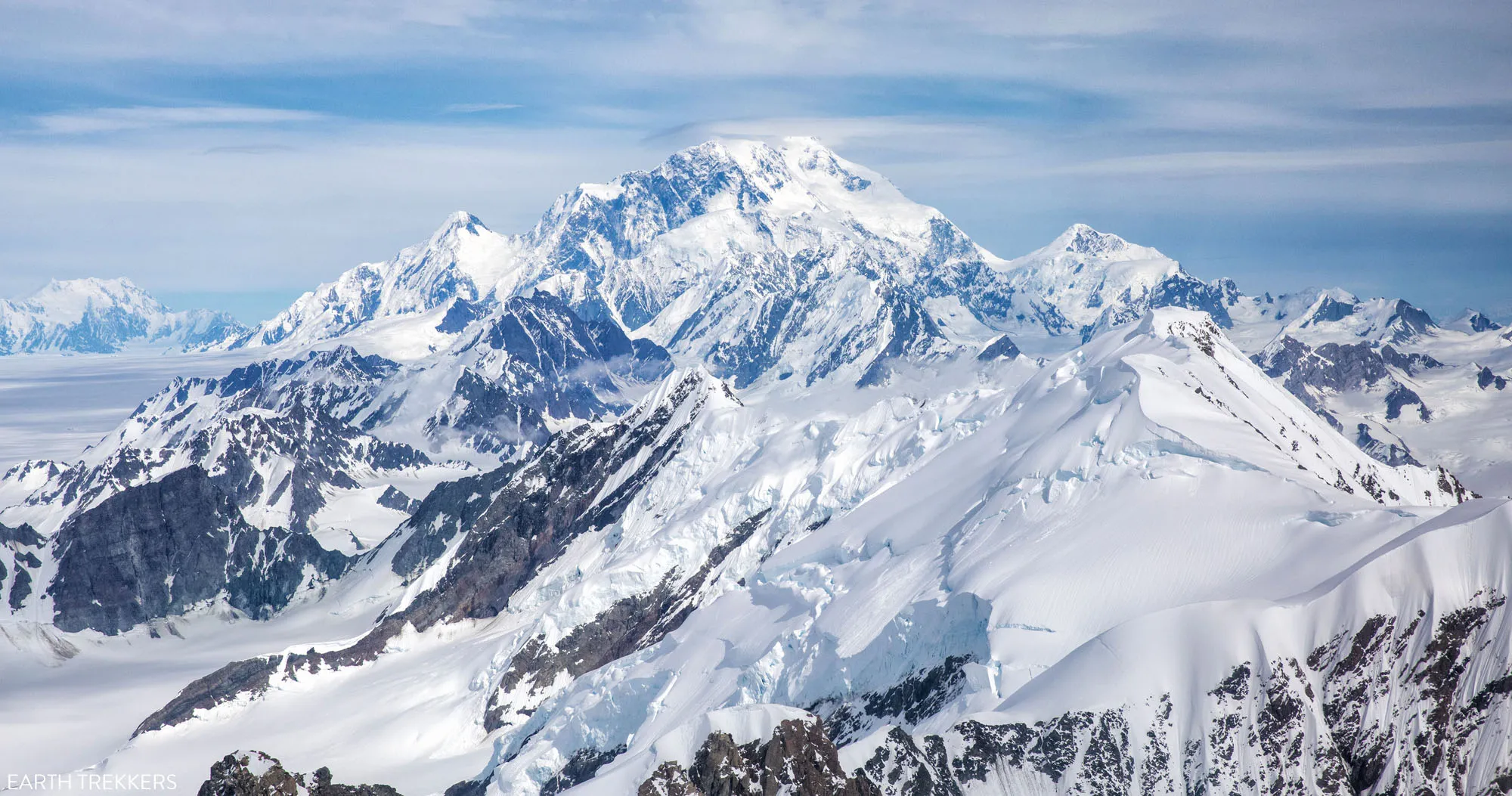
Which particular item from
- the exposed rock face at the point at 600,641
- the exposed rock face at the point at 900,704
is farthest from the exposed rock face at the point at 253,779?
the exposed rock face at the point at 600,641

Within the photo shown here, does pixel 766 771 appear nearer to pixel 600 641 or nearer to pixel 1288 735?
pixel 1288 735

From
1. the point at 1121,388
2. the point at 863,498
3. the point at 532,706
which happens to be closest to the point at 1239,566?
the point at 1121,388

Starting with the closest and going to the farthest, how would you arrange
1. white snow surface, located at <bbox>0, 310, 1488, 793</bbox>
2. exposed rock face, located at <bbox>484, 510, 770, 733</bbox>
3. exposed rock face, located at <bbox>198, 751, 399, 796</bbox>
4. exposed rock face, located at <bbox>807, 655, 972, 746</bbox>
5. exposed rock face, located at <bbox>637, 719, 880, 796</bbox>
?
exposed rock face, located at <bbox>198, 751, 399, 796</bbox>
exposed rock face, located at <bbox>637, 719, 880, 796</bbox>
white snow surface, located at <bbox>0, 310, 1488, 793</bbox>
exposed rock face, located at <bbox>807, 655, 972, 746</bbox>
exposed rock face, located at <bbox>484, 510, 770, 733</bbox>

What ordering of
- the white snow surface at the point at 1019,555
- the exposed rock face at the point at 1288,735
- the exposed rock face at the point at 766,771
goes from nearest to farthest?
1. the exposed rock face at the point at 766,771
2. the exposed rock face at the point at 1288,735
3. the white snow surface at the point at 1019,555

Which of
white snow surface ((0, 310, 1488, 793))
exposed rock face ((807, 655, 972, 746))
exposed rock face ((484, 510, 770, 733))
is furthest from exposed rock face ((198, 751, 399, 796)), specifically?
exposed rock face ((484, 510, 770, 733))

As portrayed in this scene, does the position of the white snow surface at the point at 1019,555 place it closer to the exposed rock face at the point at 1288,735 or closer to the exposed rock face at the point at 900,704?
the exposed rock face at the point at 900,704

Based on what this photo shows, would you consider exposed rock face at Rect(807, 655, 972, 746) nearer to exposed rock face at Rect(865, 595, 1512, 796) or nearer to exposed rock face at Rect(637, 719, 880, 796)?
exposed rock face at Rect(865, 595, 1512, 796)

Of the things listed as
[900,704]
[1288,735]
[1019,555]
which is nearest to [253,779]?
[900,704]
